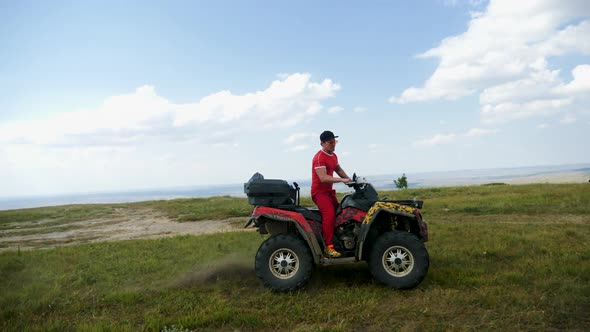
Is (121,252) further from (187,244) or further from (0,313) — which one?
(0,313)

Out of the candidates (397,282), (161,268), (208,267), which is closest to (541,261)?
(397,282)

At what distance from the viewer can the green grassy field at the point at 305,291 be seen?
193 inches

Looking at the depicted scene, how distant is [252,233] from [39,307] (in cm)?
694

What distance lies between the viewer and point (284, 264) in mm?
6355

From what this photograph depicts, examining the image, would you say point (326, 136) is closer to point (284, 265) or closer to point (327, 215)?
point (327, 215)

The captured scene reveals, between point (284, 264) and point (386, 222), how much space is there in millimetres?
1918

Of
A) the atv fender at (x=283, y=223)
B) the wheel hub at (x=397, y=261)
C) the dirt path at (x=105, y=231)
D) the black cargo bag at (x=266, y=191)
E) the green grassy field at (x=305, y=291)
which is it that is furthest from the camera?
the dirt path at (x=105, y=231)

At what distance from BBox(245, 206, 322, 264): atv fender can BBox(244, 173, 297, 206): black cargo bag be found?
0.46ft

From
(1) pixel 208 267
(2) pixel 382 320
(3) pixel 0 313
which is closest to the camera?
(2) pixel 382 320

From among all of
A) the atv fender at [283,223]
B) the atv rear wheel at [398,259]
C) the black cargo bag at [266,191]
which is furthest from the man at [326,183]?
the atv rear wheel at [398,259]

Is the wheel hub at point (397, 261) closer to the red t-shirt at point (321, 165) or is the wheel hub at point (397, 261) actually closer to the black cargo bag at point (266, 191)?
the red t-shirt at point (321, 165)

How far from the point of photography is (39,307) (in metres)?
6.06

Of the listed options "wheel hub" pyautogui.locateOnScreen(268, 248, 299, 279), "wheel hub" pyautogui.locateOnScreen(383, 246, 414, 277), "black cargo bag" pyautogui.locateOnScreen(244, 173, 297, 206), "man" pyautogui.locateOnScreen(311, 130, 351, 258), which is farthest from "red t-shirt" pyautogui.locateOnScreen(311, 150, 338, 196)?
"wheel hub" pyautogui.locateOnScreen(383, 246, 414, 277)

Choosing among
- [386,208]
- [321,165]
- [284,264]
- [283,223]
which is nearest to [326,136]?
[321,165]
